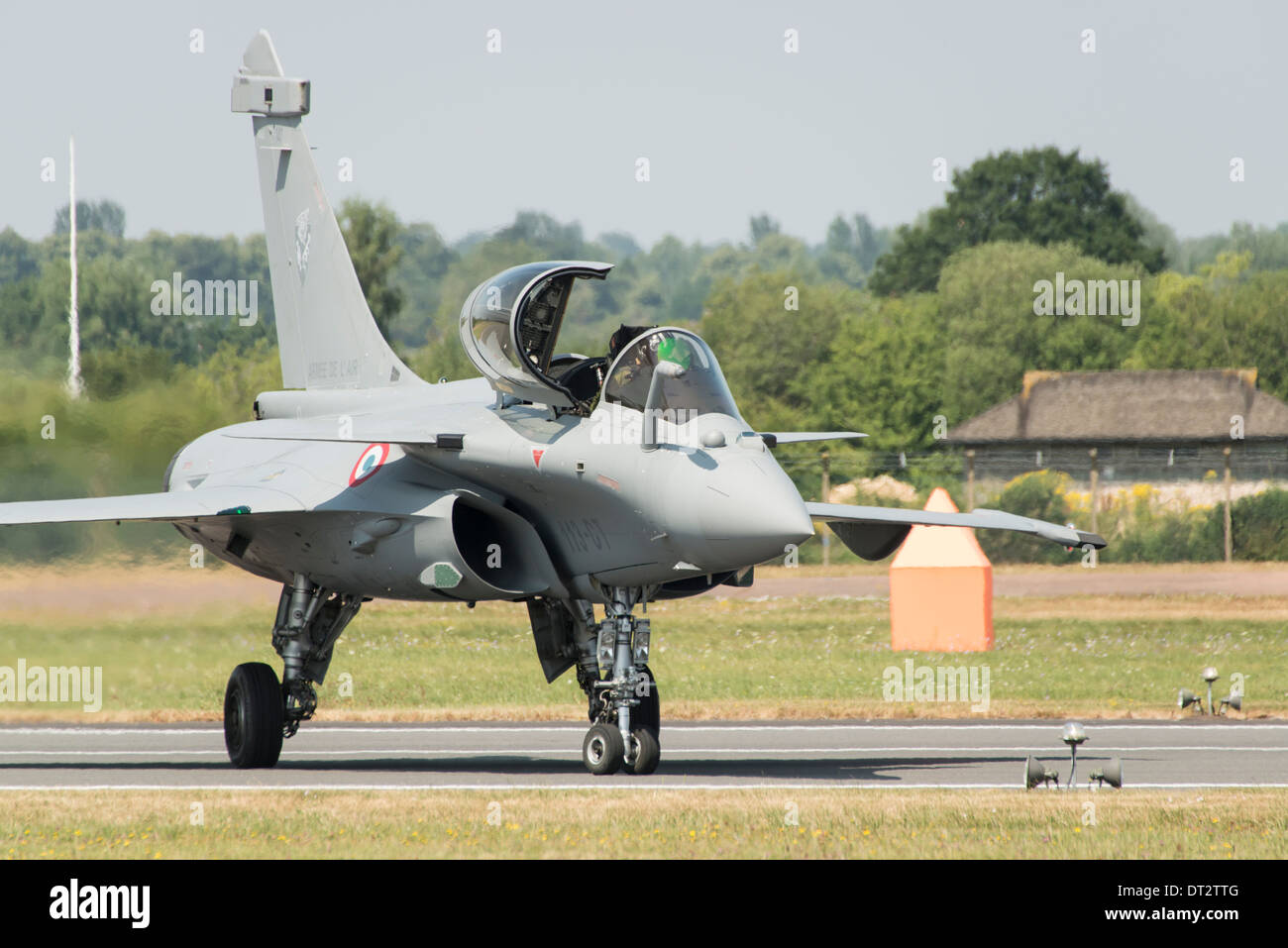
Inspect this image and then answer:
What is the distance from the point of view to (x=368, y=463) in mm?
15977

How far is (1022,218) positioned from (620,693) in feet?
275

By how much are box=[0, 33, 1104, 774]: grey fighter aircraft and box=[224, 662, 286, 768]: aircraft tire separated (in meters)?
0.02

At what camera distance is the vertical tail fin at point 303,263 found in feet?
62.3

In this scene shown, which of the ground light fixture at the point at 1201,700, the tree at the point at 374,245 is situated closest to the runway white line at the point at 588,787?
the ground light fixture at the point at 1201,700

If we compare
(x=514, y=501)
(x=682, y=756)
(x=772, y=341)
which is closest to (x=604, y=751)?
(x=514, y=501)

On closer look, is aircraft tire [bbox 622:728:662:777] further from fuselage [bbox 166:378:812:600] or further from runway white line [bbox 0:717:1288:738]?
runway white line [bbox 0:717:1288:738]

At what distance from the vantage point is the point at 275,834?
11.2 m

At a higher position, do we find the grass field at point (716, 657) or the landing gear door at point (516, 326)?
the landing gear door at point (516, 326)

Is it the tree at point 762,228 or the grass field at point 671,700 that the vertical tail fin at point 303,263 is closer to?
the grass field at point 671,700

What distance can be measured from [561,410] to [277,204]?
6.33m

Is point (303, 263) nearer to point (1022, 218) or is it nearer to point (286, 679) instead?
point (286, 679)

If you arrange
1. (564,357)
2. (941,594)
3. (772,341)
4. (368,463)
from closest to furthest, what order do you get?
(564,357) → (368,463) → (941,594) → (772,341)

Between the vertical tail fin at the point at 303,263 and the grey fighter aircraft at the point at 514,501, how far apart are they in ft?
0.17
